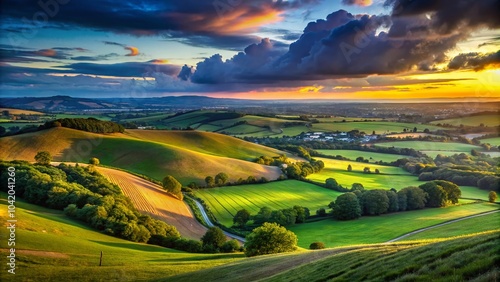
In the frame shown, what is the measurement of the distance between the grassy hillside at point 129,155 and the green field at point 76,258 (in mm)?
65129

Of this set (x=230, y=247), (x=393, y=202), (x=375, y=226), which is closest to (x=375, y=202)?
(x=393, y=202)

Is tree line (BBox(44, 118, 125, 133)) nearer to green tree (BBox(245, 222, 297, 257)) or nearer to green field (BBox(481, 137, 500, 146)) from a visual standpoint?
green tree (BBox(245, 222, 297, 257))

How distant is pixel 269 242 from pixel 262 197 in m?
54.7

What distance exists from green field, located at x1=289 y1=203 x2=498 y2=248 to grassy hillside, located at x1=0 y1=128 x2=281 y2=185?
46580mm

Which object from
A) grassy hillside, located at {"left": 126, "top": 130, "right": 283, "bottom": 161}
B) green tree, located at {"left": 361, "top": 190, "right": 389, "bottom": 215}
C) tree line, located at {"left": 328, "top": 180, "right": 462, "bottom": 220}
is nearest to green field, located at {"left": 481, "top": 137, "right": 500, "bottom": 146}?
tree line, located at {"left": 328, "top": 180, "right": 462, "bottom": 220}

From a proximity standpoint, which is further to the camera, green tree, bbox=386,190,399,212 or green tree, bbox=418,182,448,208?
green tree, bbox=418,182,448,208

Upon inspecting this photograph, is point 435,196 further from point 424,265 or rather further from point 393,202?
point 424,265

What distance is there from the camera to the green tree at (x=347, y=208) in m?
88.2

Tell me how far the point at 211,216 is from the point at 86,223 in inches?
1327

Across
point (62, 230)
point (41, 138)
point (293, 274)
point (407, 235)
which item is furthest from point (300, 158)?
point (293, 274)

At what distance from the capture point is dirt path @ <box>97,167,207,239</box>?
7869 centimetres

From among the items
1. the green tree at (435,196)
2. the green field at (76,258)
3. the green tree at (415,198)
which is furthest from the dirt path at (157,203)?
the green tree at (435,196)

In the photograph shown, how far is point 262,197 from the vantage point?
10631 centimetres

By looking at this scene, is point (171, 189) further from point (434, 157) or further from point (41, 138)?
point (434, 157)
